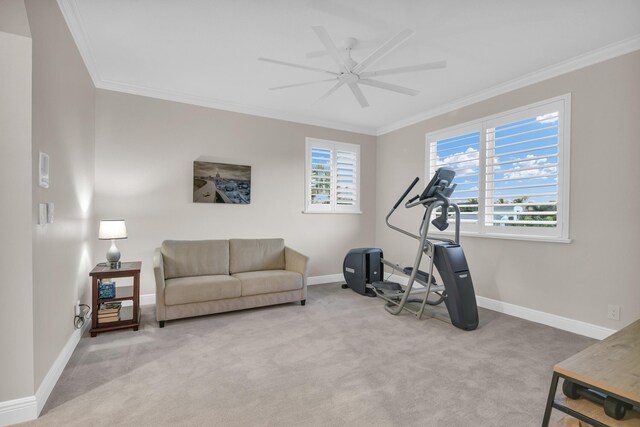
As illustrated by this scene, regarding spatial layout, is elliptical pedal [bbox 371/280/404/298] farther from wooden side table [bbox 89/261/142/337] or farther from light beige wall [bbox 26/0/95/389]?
light beige wall [bbox 26/0/95/389]

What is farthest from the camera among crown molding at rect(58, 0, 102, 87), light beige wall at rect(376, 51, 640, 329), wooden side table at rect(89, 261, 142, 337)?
wooden side table at rect(89, 261, 142, 337)

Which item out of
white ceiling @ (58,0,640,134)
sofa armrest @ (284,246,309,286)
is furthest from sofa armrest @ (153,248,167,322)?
white ceiling @ (58,0,640,134)

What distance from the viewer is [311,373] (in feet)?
7.86

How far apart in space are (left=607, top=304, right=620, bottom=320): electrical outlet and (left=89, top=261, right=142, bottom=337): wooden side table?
14.8ft

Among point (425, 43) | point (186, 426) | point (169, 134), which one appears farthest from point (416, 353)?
point (169, 134)

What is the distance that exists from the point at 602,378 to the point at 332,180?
448 centimetres

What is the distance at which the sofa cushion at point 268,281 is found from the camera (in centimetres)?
380

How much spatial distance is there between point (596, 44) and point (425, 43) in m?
1.58

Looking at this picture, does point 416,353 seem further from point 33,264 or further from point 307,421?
point 33,264

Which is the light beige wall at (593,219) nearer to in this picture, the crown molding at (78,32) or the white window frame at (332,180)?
the white window frame at (332,180)

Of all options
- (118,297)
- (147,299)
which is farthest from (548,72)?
(147,299)

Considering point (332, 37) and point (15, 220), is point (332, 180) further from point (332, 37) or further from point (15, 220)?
point (15, 220)

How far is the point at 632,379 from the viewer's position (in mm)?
1244

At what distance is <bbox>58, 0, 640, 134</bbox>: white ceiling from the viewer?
2.44m
